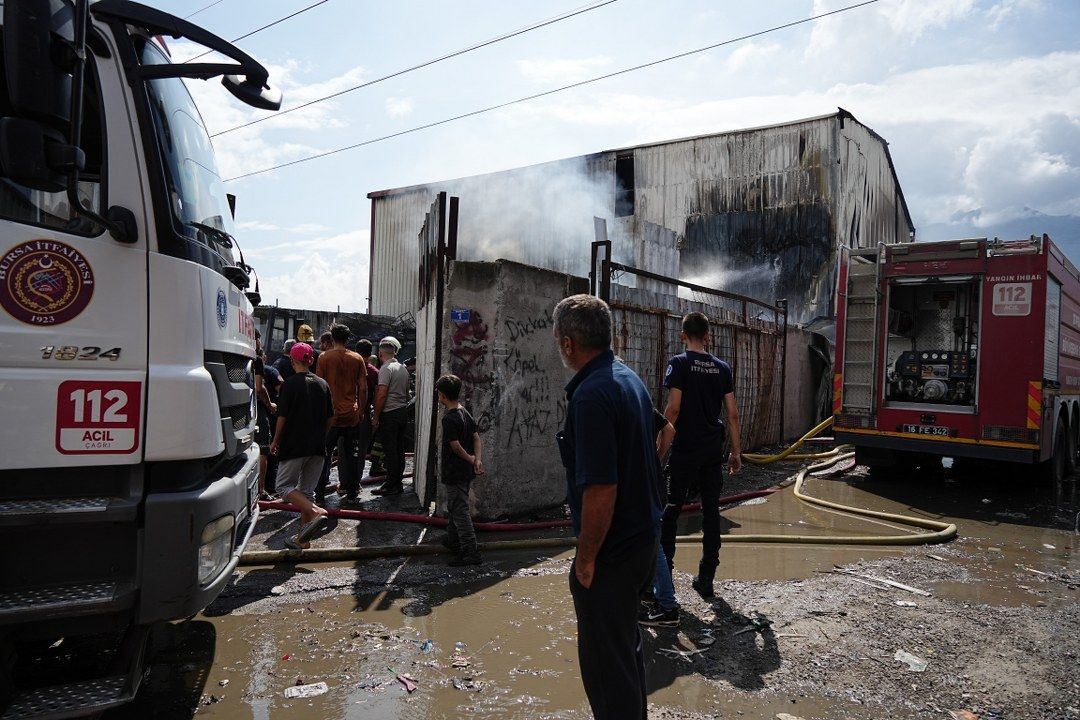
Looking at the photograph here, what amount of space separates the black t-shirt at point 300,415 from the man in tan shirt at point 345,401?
1.35m

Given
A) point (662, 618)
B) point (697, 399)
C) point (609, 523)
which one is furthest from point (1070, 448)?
point (609, 523)

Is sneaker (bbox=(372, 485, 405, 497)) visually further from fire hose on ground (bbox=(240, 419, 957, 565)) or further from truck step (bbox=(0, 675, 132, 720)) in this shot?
truck step (bbox=(0, 675, 132, 720))

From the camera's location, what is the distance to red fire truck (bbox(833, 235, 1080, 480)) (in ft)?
26.0

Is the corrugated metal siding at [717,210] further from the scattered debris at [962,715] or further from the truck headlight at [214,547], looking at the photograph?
the truck headlight at [214,547]

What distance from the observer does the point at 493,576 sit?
4.94 m

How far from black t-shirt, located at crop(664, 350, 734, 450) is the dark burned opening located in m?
19.2

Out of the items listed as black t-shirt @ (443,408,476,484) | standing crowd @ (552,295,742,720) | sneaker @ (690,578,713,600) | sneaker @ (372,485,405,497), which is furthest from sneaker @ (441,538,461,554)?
standing crowd @ (552,295,742,720)

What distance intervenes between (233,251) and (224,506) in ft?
4.77

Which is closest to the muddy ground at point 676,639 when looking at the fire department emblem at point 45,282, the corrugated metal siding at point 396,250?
the fire department emblem at point 45,282

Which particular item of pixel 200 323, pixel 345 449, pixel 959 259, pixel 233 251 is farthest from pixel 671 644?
pixel 959 259

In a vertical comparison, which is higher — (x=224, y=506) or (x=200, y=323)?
(x=200, y=323)

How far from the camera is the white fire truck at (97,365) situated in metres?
2.27

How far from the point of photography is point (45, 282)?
2393mm

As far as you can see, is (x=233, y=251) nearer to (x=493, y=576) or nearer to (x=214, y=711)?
(x=214, y=711)
